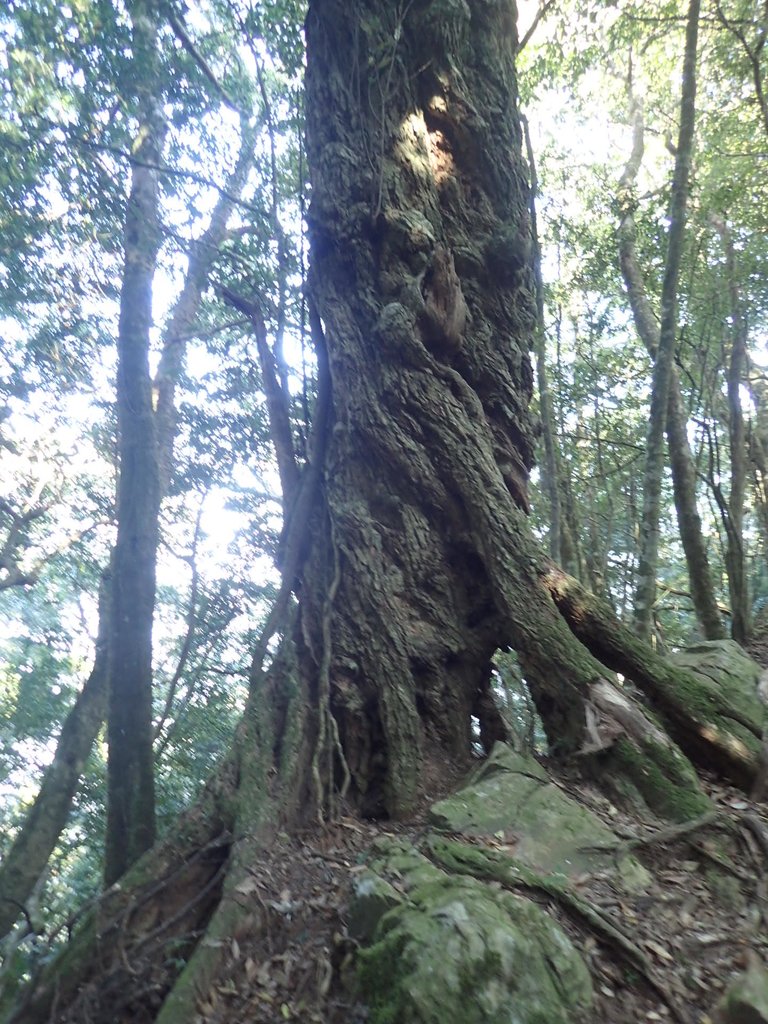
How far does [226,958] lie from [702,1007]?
6.27ft

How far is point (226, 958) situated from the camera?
308 centimetres

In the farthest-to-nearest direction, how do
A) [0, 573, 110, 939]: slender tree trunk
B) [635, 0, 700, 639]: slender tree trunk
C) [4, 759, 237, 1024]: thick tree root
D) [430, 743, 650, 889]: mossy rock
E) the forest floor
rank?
[0, 573, 110, 939]: slender tree trunk
[635, 0, 700, 639]: slender tree trunk
[430, 743, 650, 889]: mossy rock
[4, 759, 237, 1024]: thick tree root
the forest floor

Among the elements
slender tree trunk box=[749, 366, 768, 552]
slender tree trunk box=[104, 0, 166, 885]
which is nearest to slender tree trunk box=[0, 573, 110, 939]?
slender tree trunk box=[104, 0, 166, 885]

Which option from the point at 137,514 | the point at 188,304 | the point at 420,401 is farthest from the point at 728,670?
the point at 188,304

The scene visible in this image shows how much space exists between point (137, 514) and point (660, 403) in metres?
4.69

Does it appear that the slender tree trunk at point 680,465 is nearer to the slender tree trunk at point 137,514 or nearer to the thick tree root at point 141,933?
the slender tree trunk at point 137,514

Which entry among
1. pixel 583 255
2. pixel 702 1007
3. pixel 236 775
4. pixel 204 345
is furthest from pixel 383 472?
pixel 204 345

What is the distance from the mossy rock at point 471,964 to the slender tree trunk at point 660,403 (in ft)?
13.4

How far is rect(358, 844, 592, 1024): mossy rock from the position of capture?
89.9 inches

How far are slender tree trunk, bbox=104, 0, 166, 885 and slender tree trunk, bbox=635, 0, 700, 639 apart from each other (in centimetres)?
424

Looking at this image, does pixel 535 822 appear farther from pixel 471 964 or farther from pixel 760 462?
pixel 760 462

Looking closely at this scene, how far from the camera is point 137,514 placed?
571 cm

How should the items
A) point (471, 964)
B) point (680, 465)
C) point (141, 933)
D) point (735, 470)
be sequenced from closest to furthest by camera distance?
1. point (471, 964)
2. point (141, 933)
3. point (680, 465)
4. point (735, 470)

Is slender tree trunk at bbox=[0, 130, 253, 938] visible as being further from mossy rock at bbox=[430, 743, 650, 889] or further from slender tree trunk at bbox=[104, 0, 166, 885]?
mossy rock at bbox=[430, 743, 650, 889]
